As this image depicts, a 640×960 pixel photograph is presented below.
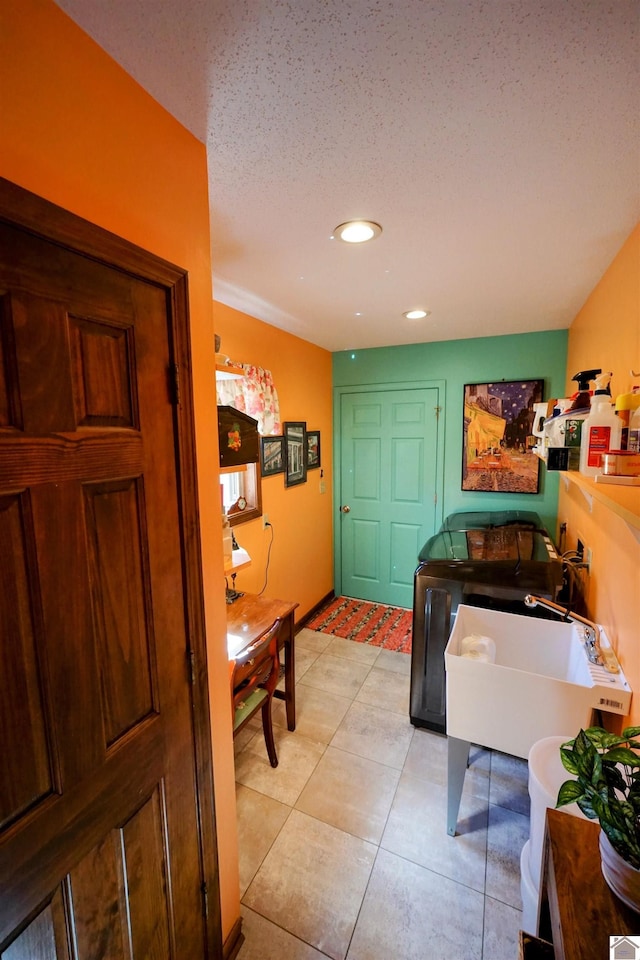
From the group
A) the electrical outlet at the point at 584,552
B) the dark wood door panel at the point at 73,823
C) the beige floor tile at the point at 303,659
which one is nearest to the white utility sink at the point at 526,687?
the electrical outlet at the point at 584,552

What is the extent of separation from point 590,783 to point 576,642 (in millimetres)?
1023

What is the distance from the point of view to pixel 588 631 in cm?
153

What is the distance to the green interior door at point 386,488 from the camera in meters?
3.35

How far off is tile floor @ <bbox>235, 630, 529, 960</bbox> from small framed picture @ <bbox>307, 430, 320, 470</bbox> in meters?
1.77

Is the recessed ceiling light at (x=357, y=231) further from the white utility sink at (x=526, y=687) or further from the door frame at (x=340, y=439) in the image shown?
the door frame at (x=340, y=439)

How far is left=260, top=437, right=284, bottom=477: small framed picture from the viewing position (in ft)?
8.46

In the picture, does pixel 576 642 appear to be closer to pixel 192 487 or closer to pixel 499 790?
pixel 499 790

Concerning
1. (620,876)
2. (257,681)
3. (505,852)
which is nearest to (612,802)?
(620,876)

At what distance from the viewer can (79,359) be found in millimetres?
736

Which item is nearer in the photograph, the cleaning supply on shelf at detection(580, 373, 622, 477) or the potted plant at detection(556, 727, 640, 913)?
the potted plant at detection(556, 727, 640, 913)

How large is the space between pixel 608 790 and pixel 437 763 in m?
1.58

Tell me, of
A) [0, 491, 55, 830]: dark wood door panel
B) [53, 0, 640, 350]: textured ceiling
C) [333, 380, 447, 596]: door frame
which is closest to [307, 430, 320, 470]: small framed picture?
[333, 380, 447, 596]: door frame

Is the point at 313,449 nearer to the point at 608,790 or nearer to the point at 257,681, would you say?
the point at 257,681

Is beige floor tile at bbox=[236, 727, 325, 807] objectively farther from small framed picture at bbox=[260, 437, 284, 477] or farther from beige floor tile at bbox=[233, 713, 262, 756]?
small framed picture at bbox=[260, 437, 284, 477]
